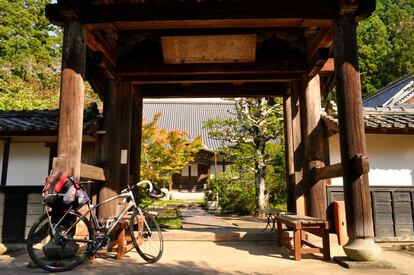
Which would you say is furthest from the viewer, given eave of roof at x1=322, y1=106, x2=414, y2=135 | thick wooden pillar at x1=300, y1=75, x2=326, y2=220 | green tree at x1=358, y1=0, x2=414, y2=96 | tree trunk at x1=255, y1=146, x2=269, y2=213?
green tree at x1=358, y1=0, x2=414, y2=96

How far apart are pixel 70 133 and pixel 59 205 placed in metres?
1.05

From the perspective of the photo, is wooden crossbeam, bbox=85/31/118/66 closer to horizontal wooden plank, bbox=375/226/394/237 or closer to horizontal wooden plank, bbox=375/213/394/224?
horizontal wooden plank, bbox=375/213/394/224

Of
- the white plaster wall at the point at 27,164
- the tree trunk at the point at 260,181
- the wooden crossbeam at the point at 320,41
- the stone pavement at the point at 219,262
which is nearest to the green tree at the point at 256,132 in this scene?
the tree trunk at the point at 260,181

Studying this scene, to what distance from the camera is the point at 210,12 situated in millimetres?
5039

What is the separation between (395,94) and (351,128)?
46.8 ft

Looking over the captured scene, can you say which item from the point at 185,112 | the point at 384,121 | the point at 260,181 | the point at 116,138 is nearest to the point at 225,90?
the point at 116,138

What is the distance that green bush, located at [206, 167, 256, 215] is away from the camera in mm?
14555

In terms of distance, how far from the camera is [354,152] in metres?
4.63

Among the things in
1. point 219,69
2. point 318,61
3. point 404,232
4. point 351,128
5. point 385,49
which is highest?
point 385,49

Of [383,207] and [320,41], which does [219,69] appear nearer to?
[320,41]

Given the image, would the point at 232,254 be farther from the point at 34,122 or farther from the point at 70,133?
the point at 34,122

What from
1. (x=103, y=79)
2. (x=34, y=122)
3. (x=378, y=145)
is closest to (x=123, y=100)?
(x=103, y=79)

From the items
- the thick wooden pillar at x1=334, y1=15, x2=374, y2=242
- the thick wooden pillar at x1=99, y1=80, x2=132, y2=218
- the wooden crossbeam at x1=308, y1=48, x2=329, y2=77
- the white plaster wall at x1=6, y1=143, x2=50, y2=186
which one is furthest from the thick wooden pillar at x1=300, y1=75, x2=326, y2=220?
the white plaster wall at x1=6, y1=143, x2=50, y2=186

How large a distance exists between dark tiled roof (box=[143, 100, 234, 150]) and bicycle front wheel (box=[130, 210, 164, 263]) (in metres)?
24.0
